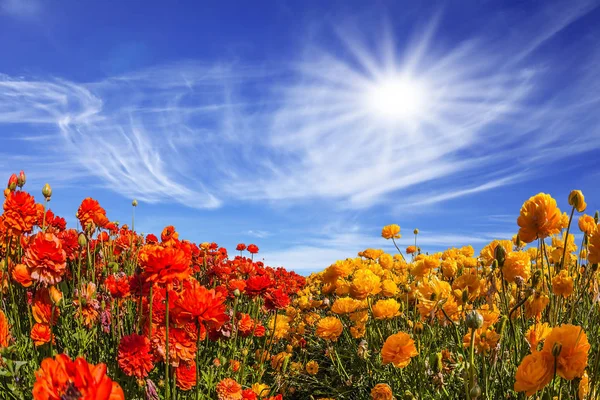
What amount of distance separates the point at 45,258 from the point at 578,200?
8.88 feet

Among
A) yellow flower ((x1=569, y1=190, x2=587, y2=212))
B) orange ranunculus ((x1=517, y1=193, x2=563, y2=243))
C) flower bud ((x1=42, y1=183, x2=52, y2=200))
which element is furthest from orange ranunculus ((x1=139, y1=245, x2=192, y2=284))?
yellow flower ((x1=569, y1=190, x2=587, y2=212))

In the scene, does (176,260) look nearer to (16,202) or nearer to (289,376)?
(16,202)

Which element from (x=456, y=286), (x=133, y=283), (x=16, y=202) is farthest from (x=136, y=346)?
(x=456, y=286)

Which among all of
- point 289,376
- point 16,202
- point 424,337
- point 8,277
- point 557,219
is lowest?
point 289,376

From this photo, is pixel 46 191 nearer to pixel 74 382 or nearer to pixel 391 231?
pixel 74 382

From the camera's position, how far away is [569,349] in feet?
5.10

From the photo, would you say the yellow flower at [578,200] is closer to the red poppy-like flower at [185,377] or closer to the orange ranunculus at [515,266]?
the orange ranunculus at [515,266]

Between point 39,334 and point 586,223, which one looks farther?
point 586,223

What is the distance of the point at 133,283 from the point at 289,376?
98.1 inches

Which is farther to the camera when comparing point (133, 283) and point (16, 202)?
point (16, 202)

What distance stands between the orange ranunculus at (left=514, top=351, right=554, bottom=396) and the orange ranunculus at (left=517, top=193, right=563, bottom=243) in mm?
885

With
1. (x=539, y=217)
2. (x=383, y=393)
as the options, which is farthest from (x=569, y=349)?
(x=383, y=393)

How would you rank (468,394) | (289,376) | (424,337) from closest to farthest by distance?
1. (468,394)
2. (424,337)
3. (289,376)

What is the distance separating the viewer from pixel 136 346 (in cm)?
206
